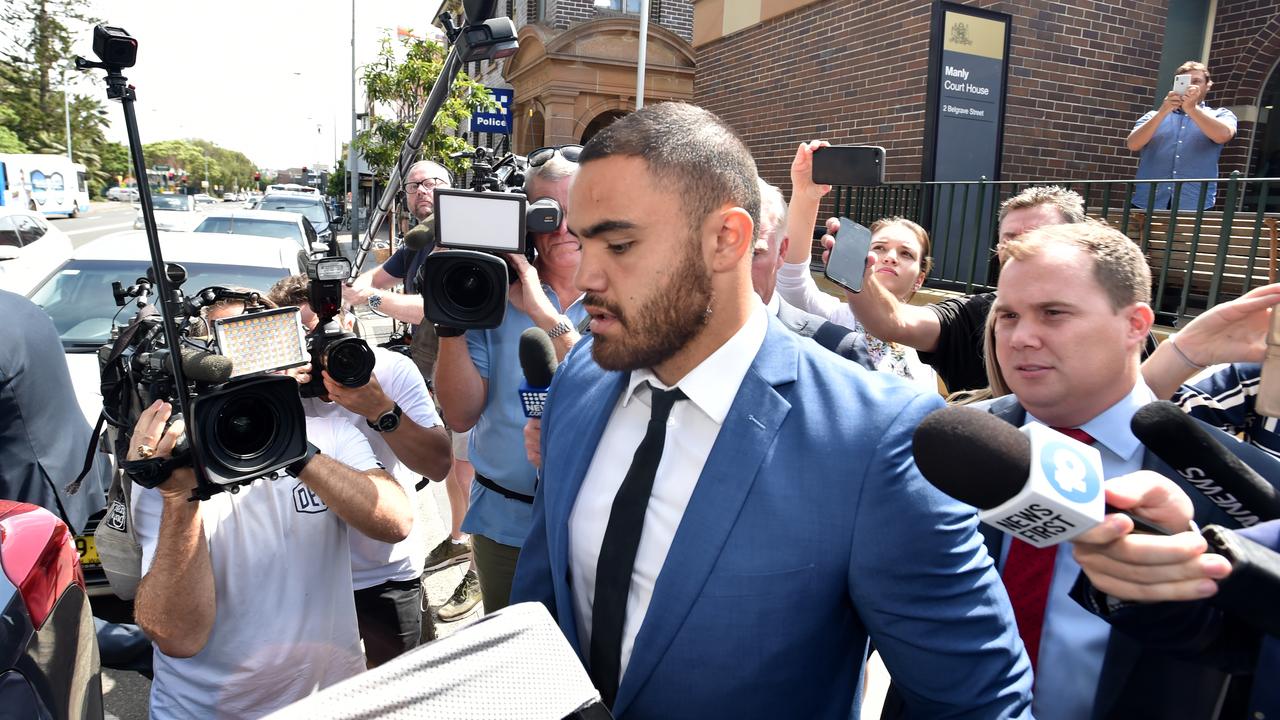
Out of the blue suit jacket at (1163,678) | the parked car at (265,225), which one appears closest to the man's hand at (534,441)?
the blue suit jacket at (1163,678)

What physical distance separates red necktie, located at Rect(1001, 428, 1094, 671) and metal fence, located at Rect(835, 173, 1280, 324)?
2.96 metres

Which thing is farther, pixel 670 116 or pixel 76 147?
pixel 76 147

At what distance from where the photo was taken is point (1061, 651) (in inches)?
63.9

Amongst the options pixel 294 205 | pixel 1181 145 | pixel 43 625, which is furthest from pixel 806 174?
pixel 294 205

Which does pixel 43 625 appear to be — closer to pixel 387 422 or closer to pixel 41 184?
pixel 387 422

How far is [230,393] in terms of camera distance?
179 centimetres

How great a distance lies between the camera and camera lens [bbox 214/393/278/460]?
1817mm

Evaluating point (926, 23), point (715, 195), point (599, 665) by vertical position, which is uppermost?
point (926, 23)

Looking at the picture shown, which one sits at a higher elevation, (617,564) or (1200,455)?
(1200,455)

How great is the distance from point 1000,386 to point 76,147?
239ft

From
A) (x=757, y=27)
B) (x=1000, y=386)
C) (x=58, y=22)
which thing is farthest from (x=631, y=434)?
(x=58, y=22)

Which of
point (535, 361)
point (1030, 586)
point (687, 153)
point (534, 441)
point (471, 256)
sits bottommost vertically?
point (1030, 586)

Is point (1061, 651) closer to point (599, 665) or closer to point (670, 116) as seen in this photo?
point (599, 665)

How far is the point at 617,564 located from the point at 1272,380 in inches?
41.6
